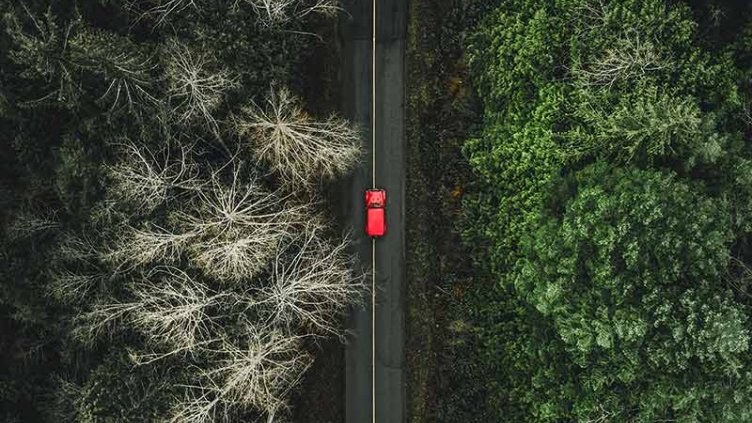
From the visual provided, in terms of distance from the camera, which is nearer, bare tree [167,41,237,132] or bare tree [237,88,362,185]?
bare tree [167,41,237,132]

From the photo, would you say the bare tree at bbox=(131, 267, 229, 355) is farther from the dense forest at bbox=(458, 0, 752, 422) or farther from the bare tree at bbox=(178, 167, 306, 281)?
the dense forest at bbox=(458, 0, 752, 422)

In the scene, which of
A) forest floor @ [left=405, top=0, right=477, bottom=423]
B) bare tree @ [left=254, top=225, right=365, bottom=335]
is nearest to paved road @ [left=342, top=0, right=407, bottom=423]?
forest floor @ [left=405, top=0, right=477, bottom=423]

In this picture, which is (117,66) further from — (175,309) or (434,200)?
(434,200)

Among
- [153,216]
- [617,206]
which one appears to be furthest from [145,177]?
[617,206]

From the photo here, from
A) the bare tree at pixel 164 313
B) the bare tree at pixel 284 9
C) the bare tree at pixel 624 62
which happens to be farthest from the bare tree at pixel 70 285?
the bare tree at pixel 624 62

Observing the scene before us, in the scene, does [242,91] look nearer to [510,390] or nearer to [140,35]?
[140,35]
